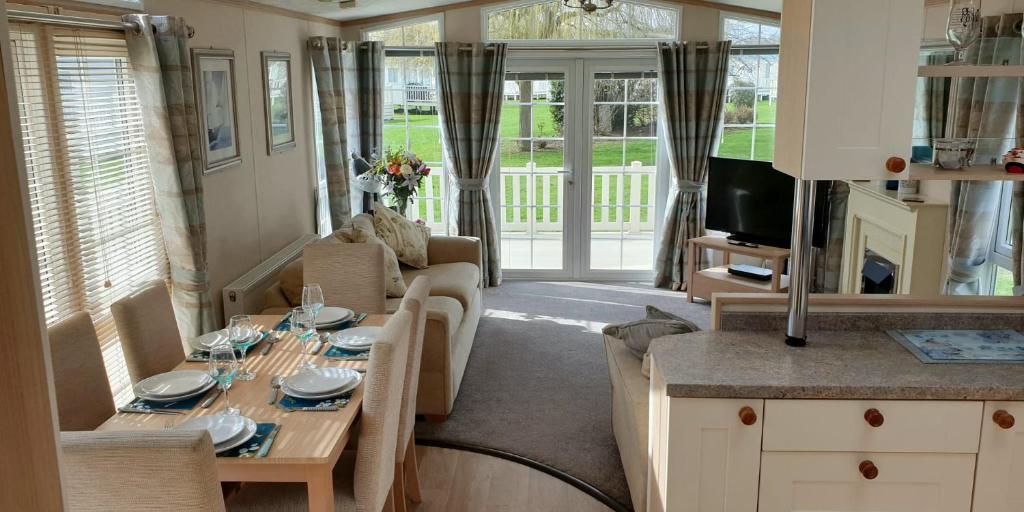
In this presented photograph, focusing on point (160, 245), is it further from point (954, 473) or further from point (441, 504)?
point (954, 473)

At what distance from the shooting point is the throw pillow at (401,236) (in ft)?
18.1

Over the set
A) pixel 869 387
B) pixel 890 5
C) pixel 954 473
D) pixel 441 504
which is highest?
pixel 890 5

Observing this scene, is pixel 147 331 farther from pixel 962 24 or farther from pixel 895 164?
pixel 962 24

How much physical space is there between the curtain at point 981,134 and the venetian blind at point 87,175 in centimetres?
360

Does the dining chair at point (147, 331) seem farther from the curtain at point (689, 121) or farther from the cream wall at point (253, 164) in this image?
the curtain at point (689, 121)

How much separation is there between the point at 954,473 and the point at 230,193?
3669 millimetres

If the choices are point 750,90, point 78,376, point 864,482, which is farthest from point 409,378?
point 750,90

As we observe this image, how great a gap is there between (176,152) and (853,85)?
9.03 ft

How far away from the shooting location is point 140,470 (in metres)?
1.90

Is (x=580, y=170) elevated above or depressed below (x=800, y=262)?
below

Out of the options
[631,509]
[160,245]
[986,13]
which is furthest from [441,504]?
[986,13]

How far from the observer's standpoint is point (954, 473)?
2.38m

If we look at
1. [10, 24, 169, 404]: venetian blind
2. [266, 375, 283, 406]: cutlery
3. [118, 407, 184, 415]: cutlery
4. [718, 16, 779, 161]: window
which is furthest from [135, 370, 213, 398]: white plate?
[718, 16, 779, 161]: window

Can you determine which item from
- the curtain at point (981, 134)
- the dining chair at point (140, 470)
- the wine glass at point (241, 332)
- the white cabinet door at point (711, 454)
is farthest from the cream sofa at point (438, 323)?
the curtain at point (981, 134)
